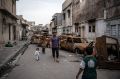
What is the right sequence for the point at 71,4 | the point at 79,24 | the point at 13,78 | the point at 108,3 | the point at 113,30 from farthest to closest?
→ the point at 71,4, the point at 79,24, the point at 108,3, the point at 113,30, the point at 13,78

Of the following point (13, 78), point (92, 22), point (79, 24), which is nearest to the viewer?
point (13, 78)

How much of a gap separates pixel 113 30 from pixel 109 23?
133 cm

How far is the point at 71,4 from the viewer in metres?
45.6

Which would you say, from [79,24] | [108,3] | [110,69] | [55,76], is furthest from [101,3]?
[55,76]

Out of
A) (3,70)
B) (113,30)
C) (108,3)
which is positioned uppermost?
(108,3)

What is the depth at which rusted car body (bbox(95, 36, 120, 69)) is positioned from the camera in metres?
13.2

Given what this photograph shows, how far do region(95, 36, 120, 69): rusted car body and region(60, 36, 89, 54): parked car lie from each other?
228 inches

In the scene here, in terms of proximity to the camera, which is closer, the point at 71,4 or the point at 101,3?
the point at 101,3

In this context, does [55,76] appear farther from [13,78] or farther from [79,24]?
[79,24]

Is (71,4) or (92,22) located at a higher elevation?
(71,4)

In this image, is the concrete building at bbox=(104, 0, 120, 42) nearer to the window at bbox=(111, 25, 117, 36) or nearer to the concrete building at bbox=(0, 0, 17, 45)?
the window at bbox=(111, 25, 117, 36)

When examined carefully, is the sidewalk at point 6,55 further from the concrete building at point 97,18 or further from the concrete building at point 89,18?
the concrete building at point 89,18

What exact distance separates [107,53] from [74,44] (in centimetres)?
916

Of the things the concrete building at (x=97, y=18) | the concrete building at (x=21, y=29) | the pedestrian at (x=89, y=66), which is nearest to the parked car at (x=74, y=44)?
the concrete building at (x=97, y=18)
